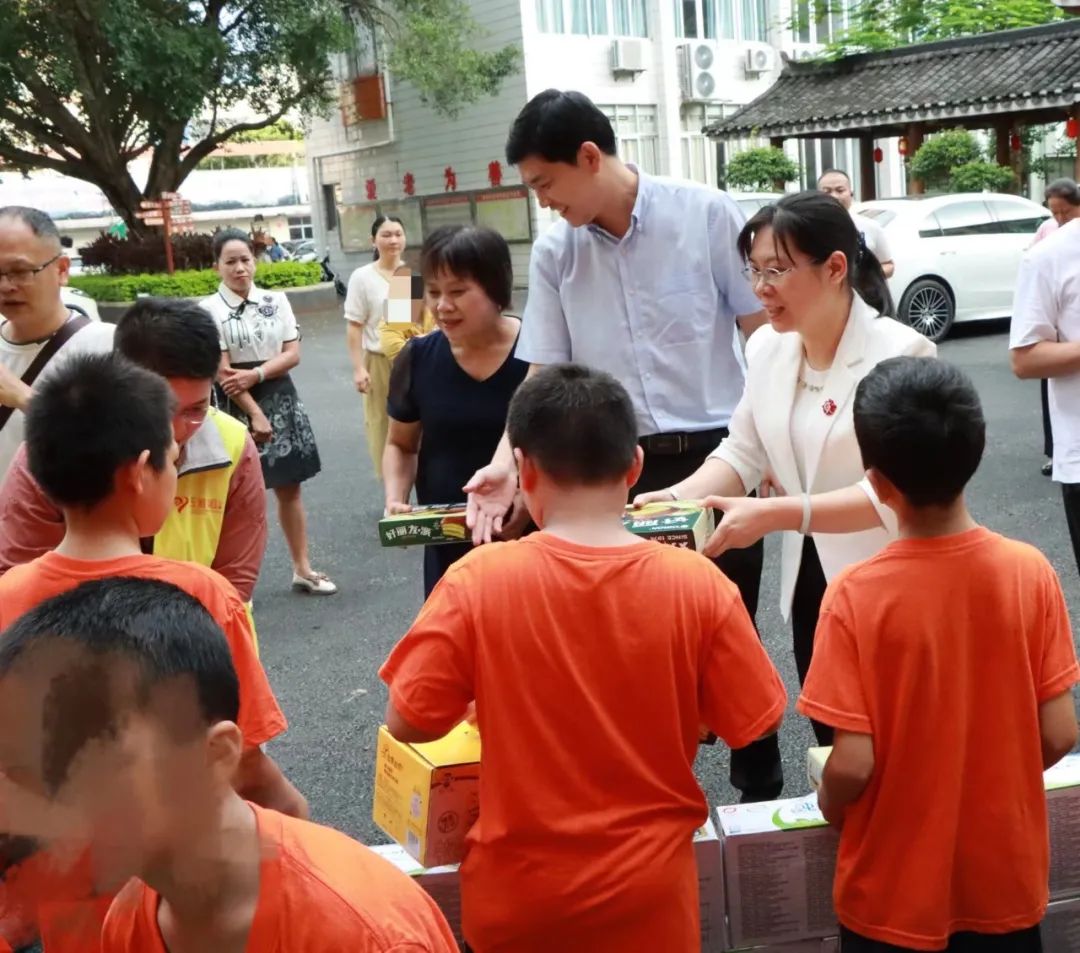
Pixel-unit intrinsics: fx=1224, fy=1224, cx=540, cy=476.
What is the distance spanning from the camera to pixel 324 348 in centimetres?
1619

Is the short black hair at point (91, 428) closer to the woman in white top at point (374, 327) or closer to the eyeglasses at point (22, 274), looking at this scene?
the eyeglasses at point (22, 274)

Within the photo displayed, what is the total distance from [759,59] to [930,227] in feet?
43.9

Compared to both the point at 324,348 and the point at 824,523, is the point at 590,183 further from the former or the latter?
the point at 324,348

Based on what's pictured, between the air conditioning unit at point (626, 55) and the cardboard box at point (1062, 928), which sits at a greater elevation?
the air conditioning unit at point (626, 55)

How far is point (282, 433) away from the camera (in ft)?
18.3

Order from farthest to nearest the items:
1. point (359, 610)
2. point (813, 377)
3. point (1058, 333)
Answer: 1. point (359, 610)
2. point (1058, 333)
3. point (813, 377)

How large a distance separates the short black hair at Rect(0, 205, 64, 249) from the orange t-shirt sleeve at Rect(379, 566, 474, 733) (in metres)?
1.85

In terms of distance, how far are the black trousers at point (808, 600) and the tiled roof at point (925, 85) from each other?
13273 mm

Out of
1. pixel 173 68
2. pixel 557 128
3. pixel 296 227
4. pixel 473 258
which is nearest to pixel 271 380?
pixel 473 258

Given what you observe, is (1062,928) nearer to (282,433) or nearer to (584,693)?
(584,693)

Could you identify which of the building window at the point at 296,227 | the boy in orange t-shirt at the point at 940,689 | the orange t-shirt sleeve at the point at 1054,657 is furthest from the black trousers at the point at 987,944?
the building window at the point at 296,227

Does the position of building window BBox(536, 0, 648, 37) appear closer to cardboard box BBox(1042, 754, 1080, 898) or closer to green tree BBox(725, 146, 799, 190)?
green tree BBox(725, 146, 799, 190)

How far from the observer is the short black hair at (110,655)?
744 mm

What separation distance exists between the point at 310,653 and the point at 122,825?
4.19m
